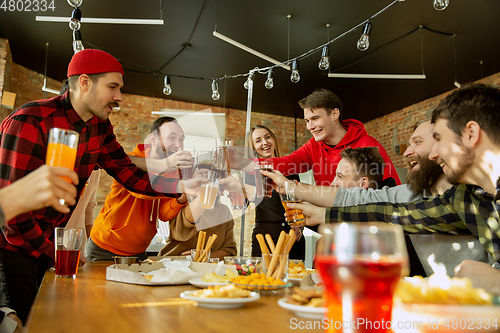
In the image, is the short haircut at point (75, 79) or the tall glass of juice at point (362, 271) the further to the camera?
the short haircut at point (75, 79)

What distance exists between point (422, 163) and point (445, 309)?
138 cm

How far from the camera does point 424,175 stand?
165cm

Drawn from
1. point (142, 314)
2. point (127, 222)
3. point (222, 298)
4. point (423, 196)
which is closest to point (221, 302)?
point (222, 298)

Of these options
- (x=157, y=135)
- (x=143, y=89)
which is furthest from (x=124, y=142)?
(x=157, y=135)

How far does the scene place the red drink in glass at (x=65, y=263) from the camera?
1.22 metres

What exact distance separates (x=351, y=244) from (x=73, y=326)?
0.52 metres

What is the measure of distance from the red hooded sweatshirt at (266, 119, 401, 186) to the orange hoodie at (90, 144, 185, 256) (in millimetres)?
888

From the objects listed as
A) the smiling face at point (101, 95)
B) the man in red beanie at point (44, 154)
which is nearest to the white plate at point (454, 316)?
the man in red beanie at point (44, 154)

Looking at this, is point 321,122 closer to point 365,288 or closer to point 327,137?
point 327,137

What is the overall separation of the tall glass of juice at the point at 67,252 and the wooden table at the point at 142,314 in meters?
0.24

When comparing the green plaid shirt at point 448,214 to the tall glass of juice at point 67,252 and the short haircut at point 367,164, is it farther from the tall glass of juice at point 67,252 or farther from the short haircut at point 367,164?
the tall glass of juice at point 67,252

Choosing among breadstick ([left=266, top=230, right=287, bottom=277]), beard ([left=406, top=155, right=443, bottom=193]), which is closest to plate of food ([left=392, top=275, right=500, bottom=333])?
breadstick ([left=266, top=230, right=287, bottom=277])

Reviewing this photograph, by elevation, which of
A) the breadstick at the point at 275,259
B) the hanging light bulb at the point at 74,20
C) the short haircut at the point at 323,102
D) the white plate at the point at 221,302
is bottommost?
the white plate at the point at 221,302

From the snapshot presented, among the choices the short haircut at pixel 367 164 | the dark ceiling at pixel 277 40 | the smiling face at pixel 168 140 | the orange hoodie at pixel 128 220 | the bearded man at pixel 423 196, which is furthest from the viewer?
the dark ceiling at pixel 277 40
